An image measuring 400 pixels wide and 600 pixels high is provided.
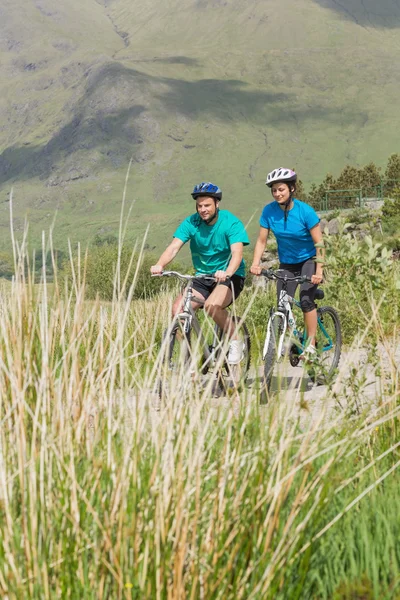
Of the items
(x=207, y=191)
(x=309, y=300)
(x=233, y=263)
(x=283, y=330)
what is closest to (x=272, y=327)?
(x=283, y=330)

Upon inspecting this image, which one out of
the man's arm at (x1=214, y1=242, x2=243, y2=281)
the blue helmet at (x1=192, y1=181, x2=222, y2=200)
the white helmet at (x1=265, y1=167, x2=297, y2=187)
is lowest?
the man's arm at (x1=214, y1=242, x2=243, y2=281)

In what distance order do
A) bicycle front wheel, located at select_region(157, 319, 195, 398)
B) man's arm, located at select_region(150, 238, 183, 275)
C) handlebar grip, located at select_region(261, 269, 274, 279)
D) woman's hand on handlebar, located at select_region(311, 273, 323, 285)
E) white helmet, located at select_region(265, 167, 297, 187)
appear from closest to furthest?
bicycle front wheel, located at select_region(157, 319, 195, 398) < man's arm, located at select_region(150, 238, 183, 275) < white helmet, located at select_region(265, 167, 297, 187) < woman's hand on handlebar, located at select_region(311, 273, 323, 285) < handlebar grip, located at select_region(261, 269, 274, 279)

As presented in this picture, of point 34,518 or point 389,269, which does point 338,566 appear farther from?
point 389,269

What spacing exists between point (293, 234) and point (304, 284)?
518 millimetres

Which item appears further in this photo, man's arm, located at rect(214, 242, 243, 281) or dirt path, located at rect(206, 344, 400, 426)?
man's arm, located at rect(214, 242, 243, 281)

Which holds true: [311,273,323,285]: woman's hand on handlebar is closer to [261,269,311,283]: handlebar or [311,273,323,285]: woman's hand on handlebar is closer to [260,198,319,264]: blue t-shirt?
[261,269,311,283]: handlebar

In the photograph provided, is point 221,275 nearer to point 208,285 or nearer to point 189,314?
point 189,314

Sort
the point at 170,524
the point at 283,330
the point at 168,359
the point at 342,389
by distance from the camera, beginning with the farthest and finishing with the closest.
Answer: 1. the point at 283,330
2. the point at 168,359
3. the point at 342,389
4. the point at 170,524

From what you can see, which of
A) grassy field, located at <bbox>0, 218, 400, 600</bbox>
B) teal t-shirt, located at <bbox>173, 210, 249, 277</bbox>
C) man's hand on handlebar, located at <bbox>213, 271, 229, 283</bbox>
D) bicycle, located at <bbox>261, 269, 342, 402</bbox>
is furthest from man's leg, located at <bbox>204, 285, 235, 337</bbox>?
grassy field, located at <bbox>0, 218, 400, 600</bbox>

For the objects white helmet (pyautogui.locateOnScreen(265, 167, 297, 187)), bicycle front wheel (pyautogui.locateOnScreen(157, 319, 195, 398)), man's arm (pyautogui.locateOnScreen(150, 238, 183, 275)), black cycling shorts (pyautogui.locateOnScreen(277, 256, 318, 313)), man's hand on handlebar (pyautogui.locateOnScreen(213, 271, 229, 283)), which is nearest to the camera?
bicycle front wheel (pyautogui.locateOnScreen(157, 319, 195, 398))

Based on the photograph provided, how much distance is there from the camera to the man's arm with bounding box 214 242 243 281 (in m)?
6.47

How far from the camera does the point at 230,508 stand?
235 centimetres

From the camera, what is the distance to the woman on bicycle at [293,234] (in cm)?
689

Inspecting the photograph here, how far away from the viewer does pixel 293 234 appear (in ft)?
23.0
